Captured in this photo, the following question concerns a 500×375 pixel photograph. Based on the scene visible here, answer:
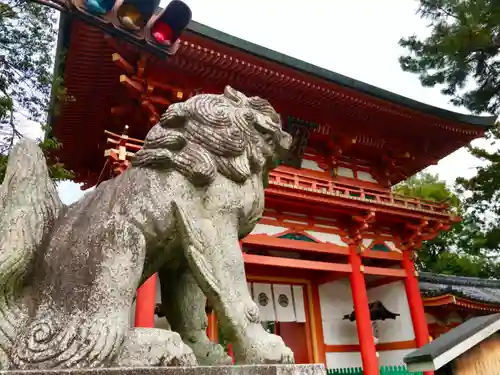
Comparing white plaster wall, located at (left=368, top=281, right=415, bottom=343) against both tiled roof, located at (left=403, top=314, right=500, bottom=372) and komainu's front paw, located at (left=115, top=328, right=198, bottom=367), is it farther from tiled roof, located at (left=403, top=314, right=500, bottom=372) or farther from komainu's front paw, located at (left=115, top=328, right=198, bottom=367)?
komainu's front paw, located at (left=115, top=328, right=198, bottom=367)

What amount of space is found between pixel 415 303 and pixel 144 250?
7254mm

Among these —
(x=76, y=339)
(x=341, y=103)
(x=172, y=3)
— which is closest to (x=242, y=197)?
(x=76, y=339)

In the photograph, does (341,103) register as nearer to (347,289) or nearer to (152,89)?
(152,89)

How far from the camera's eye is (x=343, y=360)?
26.2ft

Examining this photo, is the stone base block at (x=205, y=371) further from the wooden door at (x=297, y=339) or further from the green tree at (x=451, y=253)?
the green tree at (x=451, y=253)

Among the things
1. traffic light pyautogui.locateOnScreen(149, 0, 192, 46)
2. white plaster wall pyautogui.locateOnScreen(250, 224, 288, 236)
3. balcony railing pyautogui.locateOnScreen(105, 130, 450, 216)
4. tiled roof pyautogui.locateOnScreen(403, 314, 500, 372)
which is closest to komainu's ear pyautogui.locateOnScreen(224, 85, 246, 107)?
traffic light pyautogui.locateOnScreen(149, 0, 192, 46)

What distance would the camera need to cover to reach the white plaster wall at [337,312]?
8164 millimetres

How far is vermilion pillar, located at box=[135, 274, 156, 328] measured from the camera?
4.99 metres

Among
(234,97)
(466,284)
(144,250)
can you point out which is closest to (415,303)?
(466,284)

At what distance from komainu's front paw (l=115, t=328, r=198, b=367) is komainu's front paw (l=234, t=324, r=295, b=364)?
155 mm

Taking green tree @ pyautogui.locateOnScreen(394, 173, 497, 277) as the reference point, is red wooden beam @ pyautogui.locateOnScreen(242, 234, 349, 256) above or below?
below

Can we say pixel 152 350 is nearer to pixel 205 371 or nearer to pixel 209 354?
pixel 205 371

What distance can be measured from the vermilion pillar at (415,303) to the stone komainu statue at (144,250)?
679 cm

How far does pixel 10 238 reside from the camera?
133 centimetres
